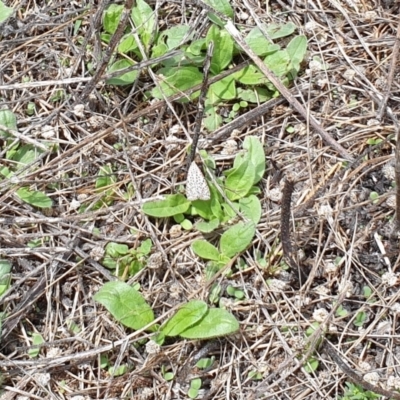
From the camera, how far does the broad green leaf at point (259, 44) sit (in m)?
1.98

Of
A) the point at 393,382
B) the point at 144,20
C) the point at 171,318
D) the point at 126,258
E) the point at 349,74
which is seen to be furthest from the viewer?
the point at 144,20

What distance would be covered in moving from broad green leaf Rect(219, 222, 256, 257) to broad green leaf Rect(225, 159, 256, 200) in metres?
0.11

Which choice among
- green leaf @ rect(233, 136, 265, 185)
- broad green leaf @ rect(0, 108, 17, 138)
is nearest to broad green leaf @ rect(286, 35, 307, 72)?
green leaf @ rect(233, 136, 265, 185)

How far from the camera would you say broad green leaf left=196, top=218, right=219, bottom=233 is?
178 centimetres

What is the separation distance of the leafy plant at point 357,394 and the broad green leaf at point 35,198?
3.15 feet

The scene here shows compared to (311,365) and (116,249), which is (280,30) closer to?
(116,249)

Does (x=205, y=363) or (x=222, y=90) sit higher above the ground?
(x=222, y=90)

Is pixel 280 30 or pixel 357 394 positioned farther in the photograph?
pixel 280 30

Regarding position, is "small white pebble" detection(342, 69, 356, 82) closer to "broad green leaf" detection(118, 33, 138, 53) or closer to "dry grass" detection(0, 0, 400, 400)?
"dry grass" detection(0, 0, 400, 400)

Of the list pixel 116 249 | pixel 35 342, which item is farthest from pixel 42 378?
pixel 116 249

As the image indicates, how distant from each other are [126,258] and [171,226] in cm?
16

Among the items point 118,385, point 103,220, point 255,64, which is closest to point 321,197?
point 255,64

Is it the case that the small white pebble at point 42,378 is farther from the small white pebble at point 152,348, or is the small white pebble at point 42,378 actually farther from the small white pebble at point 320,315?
the small white pebble at point 320,315

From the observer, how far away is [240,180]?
183 centimetres
